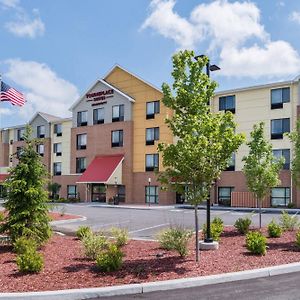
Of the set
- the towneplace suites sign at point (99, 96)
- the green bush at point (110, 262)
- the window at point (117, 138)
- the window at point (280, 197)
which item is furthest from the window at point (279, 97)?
the green bush at point (110, 262)

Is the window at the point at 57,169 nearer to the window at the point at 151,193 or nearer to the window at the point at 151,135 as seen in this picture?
the window at the point at 151,193

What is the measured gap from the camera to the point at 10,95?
22.6 meters

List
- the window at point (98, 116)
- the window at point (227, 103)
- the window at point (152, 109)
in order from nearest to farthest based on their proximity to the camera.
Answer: the window at point (227, 103) < the window at point (152, 109) < the window at point (98, 116)

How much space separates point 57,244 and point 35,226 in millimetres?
1200

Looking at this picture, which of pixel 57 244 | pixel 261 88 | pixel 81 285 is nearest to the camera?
pixel 81 285

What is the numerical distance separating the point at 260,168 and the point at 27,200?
964cm

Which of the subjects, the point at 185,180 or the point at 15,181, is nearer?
the point at 185,180

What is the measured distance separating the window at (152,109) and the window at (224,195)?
1058 centimetres

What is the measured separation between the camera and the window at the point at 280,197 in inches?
1475

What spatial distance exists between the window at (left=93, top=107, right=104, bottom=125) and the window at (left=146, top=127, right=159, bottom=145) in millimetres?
6808

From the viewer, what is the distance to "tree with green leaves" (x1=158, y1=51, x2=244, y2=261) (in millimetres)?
10633

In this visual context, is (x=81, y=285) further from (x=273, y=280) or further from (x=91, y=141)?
(x=91, y=141)

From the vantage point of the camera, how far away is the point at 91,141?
163 ft

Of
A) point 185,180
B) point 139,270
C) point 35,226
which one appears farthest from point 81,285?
point 35,226
